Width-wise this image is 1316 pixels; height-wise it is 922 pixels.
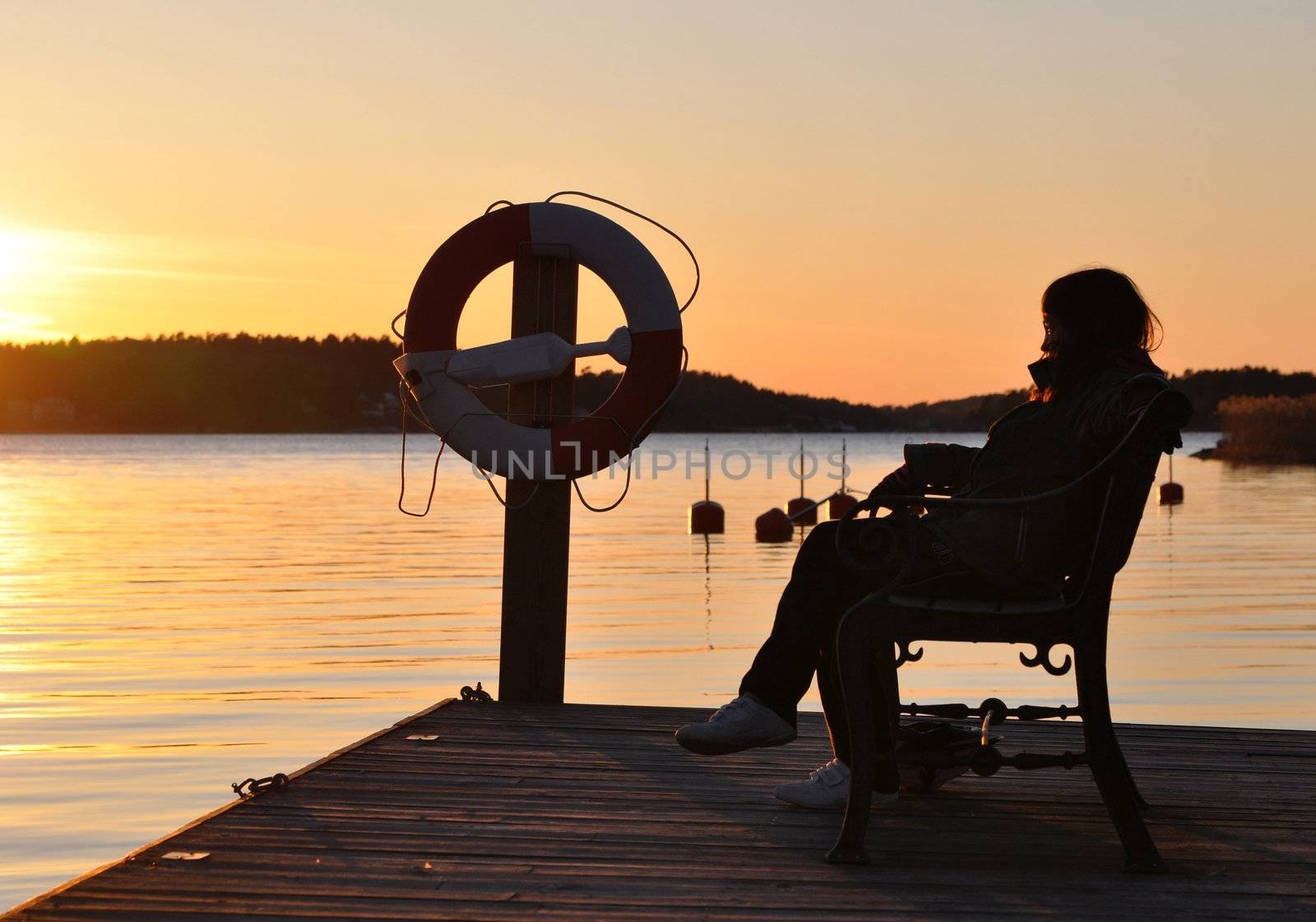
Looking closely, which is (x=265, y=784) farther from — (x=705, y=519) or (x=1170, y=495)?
(x=1170, y=495)

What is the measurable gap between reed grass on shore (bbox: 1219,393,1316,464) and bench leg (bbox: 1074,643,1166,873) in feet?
116

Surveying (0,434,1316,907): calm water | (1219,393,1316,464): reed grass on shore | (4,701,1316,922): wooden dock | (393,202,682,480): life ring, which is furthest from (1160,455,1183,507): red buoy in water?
(4,701,1316,922): wooden dock

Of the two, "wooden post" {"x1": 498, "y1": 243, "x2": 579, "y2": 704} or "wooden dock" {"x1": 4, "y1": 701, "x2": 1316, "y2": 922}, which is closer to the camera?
"wooden dock" {"x1": 4, "y1": 701, "x2": 1316, "y2": 922}

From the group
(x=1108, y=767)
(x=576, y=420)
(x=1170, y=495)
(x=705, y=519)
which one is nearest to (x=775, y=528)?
(x=705, y=519)

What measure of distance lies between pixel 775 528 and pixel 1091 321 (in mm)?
13783

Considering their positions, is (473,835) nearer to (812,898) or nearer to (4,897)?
(812,898)

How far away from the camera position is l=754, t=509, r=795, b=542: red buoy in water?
1588 centimetres

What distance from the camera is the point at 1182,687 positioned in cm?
658

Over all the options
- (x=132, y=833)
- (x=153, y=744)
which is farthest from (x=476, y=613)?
(x=132, y=833)

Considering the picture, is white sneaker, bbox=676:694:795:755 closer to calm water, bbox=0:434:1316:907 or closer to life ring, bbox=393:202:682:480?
life ring, bbox=393:202:682:480

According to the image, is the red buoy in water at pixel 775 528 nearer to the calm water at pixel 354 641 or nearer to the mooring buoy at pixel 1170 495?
the calm water at pixel 354 641

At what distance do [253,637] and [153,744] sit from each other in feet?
9.22

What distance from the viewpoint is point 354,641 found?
7.66 m

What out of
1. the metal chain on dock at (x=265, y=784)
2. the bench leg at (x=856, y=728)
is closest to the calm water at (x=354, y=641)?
the metal chain on dock at (x=265, y=784)
